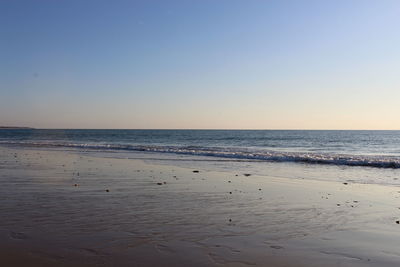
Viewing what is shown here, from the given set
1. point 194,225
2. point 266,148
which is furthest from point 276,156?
point 266,148

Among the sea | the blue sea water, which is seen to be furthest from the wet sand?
the blue sea water

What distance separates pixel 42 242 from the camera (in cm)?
611

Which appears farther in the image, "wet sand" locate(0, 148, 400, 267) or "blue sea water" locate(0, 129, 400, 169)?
"blue sea water" locate(0, 129, 400, 169)

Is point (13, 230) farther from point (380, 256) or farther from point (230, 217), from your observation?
point (380, 256)

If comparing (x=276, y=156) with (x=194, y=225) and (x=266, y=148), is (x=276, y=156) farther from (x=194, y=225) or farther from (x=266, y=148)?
(x=266, y=148)

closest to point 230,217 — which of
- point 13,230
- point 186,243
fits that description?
point 186,243

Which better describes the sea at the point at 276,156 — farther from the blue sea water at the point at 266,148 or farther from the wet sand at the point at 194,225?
the wet sand at the point at 194,225

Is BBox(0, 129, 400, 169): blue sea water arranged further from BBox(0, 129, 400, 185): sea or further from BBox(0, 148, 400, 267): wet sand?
BBox(0, 148, 400, 267): wet sand

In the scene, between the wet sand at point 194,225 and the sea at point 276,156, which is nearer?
the wet sand at point 194,225

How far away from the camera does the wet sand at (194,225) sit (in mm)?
5637

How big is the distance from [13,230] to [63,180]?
7155 mm

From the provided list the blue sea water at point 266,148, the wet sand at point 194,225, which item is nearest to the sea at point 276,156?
the blue sea water at point 266,148

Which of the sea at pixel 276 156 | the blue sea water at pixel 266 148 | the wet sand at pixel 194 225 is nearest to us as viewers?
the wet sand at pixel 194 225

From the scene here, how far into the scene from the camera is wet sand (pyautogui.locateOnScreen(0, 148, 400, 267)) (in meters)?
5.64
